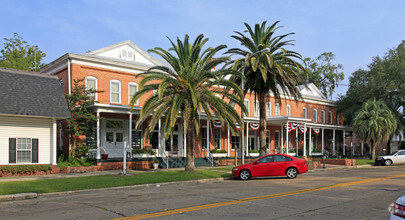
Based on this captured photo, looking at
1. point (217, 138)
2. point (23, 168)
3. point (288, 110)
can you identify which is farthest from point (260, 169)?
point (288, 110)

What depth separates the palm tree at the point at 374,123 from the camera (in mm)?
37156

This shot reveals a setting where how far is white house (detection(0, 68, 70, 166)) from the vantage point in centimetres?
2072

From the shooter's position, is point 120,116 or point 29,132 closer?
point 29,132

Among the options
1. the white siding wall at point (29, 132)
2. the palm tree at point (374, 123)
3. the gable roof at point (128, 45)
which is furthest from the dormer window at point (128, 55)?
the palm tree at point (374, 123)

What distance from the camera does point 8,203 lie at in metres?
12.5

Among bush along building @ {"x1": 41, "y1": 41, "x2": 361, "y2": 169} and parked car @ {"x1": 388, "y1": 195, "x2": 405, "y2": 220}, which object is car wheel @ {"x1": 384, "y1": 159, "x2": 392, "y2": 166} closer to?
bush along building @ {"x1": 41, "y1": 41, "x2": 361, "y2": 169}

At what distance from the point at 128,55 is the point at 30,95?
1024 centimetres

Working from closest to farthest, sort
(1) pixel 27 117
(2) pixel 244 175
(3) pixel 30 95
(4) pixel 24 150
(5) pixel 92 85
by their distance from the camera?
(2) pixel 244 175 < (4) pixel 24 150 < (1) pixel 27 117 < (3) pixel 30 95 < (5) pixel 92 85

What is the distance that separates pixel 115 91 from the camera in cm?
2838

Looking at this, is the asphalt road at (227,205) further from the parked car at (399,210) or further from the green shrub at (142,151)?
the green shrub at (142,151)

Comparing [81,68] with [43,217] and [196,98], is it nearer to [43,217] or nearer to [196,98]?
[196,98]

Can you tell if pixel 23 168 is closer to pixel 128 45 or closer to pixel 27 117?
pixel 27 117

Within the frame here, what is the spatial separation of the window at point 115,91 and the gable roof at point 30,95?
495 centimetres

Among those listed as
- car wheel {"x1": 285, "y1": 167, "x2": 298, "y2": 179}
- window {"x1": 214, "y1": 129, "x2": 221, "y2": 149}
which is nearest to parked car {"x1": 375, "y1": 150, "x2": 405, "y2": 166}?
window {"x1": 214, "y1": 129, "x2": 221, "y2": 149}
